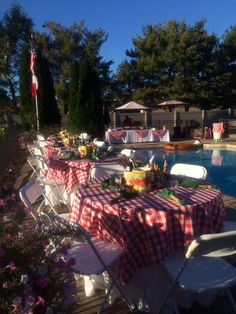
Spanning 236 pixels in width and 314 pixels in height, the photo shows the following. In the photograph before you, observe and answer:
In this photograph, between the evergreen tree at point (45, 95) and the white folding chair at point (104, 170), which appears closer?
the white folding chair at point (104, 170)

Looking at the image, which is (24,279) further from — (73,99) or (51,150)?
(73,99)

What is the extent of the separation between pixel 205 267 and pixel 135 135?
16418 mm

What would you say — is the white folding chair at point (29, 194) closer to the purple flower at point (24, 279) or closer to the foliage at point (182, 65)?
the purple flower at point (24, 279)

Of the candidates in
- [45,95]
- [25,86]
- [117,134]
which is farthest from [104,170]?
[25,86]

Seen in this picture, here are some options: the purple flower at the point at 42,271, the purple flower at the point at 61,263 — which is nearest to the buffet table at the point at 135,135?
the purple flower at the point at 61,263

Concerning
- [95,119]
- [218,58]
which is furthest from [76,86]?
[218,58]

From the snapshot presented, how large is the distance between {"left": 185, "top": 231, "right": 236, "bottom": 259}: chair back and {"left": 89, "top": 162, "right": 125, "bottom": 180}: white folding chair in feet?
8.89

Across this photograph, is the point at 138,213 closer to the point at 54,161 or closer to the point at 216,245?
the point at 216,245

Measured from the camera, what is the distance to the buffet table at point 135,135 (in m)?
18.6

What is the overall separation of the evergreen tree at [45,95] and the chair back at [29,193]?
44.5ft

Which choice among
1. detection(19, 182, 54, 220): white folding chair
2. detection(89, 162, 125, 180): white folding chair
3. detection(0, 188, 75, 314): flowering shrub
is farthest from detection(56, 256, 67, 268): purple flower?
detection(89, 162, 125, 180): white folding chair

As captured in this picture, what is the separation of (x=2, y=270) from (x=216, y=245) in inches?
52.0

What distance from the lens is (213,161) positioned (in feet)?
45.6

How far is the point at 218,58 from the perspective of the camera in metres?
30.4
